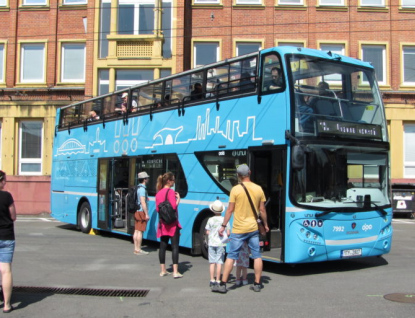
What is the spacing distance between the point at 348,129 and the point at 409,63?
1748 cm

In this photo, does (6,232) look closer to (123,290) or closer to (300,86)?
(123,290)

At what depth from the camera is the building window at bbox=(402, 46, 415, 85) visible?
2369 centimetres

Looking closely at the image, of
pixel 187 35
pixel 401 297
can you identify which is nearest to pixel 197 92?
pixel 401 297

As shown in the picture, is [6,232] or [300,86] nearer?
[6,232]

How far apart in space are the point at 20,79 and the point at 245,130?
732 inches

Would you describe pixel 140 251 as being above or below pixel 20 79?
below

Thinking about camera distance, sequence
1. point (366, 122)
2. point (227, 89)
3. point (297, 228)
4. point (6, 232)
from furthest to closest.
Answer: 1. point (227, 89)
2. point (366, 122)
3. point (297, 228)
4. point (6, 232)

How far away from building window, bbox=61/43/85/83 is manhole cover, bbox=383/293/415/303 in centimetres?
2016

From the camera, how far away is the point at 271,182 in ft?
30.4

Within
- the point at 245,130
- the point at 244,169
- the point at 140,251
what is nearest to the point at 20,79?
the point at 140,251

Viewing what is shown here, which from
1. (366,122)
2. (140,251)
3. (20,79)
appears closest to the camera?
(366,122)

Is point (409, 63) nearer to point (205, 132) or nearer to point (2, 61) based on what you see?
point (205, 132)

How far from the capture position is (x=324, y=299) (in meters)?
6.75

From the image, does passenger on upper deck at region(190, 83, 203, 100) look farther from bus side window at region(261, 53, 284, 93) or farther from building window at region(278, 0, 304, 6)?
building window at region(278, 0, 304, 6)
